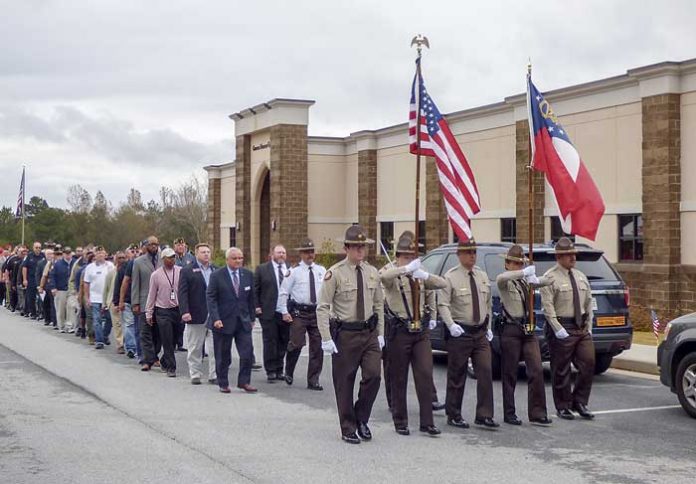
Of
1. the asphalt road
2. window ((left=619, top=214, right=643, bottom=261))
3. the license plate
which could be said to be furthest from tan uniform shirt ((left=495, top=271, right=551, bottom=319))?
window ((left=619, top=214, right=643, bottom=261))

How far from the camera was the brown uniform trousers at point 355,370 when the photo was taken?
9.19m

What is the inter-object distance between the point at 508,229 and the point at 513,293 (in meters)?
18.1

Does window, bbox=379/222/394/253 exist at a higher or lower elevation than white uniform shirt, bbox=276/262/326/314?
higher

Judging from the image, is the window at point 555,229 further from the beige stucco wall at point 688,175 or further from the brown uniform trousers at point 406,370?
the brown uniform trousers at point 406,370

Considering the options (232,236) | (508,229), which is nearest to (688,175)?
(508,229)

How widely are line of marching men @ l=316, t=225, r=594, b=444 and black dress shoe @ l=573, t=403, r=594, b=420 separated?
1cm

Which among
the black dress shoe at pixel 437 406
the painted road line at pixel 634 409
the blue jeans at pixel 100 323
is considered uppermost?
the blue jeans at pixel 100 323

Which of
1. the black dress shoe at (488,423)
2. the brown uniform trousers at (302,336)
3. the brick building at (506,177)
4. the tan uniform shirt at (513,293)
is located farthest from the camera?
the brick building at (506,177)

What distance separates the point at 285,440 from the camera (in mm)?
9211

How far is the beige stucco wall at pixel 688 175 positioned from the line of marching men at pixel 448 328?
39.6 ft

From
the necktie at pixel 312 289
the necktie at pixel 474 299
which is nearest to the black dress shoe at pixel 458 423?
the necktie at pixel 474 299

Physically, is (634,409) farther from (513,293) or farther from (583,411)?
(513,293)

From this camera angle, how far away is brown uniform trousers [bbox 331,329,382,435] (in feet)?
30.1

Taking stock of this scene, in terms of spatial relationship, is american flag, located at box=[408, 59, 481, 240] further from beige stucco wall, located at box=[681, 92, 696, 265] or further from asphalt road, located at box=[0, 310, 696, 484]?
beige stucco wall, located at box=[681, 92, 696, 265]
